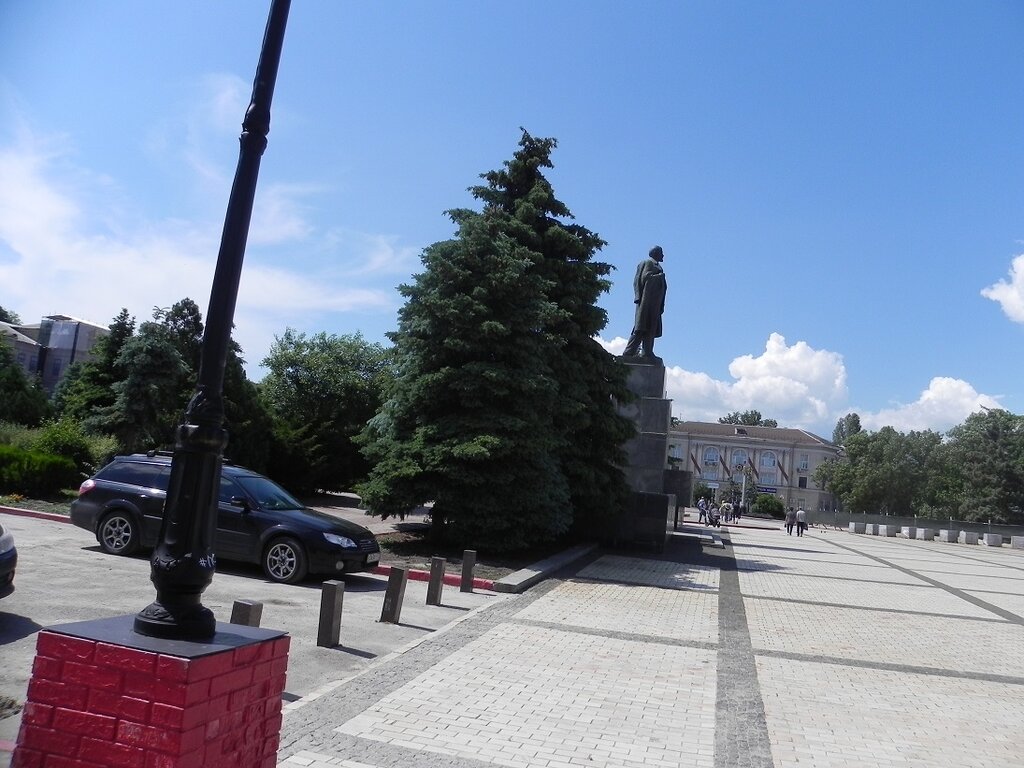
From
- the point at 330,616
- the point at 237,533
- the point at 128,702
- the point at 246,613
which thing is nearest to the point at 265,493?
the point at 237,533

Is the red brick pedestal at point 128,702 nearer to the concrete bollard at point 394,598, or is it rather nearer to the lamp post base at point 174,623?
the lamp post base at point 174,623

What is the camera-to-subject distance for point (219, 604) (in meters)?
8.85

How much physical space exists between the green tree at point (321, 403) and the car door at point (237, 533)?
17752mm

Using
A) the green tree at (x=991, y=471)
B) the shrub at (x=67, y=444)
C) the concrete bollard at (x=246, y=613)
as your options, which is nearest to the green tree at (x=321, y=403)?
the shrub at (x=67, y=444)

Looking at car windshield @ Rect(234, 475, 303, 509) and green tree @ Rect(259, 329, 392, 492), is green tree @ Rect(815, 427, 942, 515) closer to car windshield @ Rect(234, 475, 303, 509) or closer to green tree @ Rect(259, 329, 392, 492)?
green tree @ Rect(259, 329, 392, 492)

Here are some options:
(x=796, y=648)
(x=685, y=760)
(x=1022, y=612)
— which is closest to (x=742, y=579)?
(x=1022, y=612)

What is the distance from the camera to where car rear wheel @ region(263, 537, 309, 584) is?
10727 millimetres

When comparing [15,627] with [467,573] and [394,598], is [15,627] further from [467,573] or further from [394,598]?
[467,573]

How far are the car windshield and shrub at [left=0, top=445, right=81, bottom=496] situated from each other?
813cm

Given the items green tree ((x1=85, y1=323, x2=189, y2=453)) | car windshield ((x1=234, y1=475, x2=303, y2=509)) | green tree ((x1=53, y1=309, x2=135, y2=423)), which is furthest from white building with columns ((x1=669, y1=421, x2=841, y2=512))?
car windshield ((x1=234, y1=475, x2=303, y2=509))

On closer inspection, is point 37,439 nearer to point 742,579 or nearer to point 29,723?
point 742,579

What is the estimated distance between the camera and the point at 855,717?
6477 millimetres

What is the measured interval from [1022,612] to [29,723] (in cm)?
1609

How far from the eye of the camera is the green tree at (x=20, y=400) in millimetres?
38144
